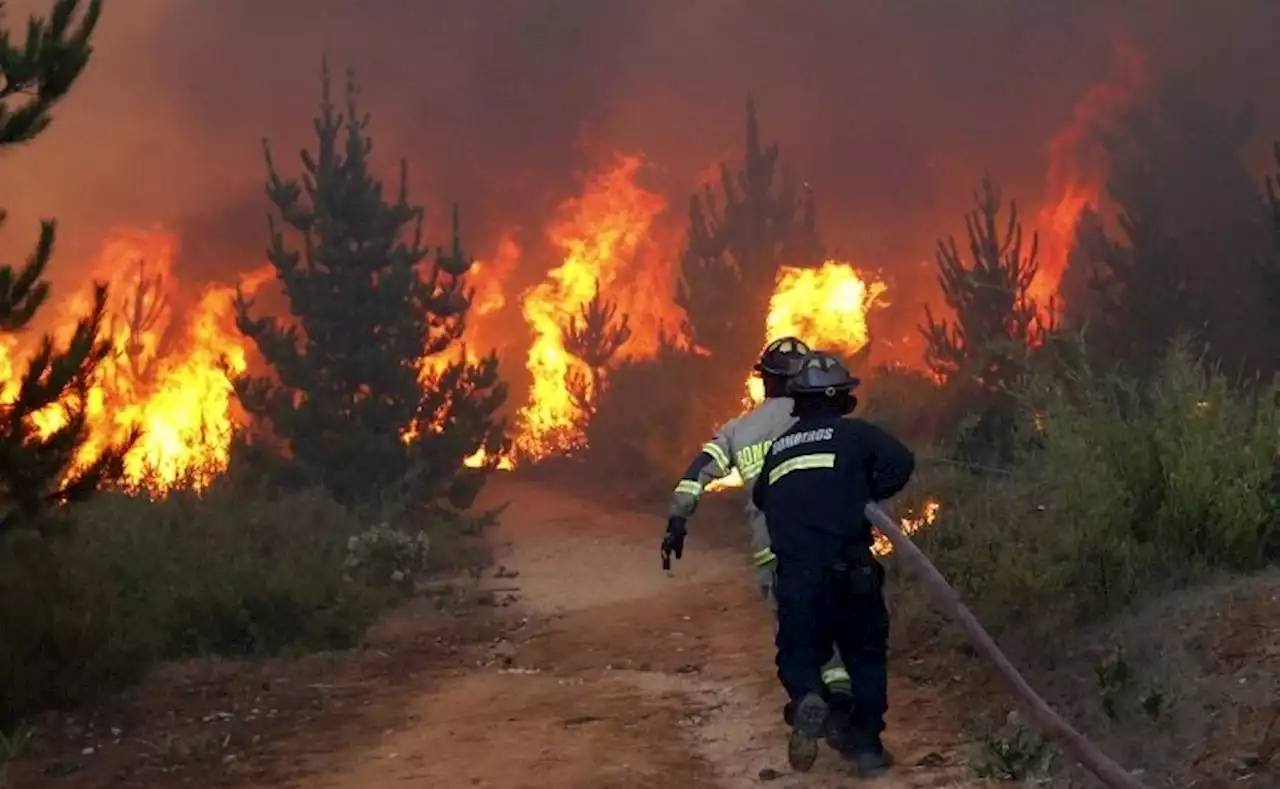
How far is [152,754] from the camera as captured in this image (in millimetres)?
5559

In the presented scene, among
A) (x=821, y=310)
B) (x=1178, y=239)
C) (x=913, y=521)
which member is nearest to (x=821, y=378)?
(x=913, y=521)

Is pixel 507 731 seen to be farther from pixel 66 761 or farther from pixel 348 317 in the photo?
pixel 348 317

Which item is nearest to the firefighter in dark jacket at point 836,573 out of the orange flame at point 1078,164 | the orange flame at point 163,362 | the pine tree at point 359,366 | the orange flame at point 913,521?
the orange flame at point 913,521

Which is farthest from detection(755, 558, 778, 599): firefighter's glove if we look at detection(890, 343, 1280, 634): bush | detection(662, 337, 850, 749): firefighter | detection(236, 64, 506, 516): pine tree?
detection(236, 64, 506, 516): pine tree

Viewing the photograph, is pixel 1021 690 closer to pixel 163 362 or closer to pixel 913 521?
pixel 913 521

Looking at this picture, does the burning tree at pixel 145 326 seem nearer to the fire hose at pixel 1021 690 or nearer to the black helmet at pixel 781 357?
the black helmet at pixel 781 357

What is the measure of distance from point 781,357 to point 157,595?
488cm

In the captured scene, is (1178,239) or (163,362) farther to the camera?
(1178,239)

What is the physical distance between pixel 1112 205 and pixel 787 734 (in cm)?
2679

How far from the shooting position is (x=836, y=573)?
14.8 ft

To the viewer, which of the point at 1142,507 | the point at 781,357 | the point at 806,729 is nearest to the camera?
the point at 806,729

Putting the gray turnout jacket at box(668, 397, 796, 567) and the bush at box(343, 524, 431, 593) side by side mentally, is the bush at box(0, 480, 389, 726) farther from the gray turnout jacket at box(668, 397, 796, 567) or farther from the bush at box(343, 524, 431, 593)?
the gray turnout jacket at box(668, 397, 796, 567)

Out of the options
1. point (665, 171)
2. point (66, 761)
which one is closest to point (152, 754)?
point (66, 761)

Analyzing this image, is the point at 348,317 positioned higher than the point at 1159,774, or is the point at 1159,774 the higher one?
the point at 348,317
